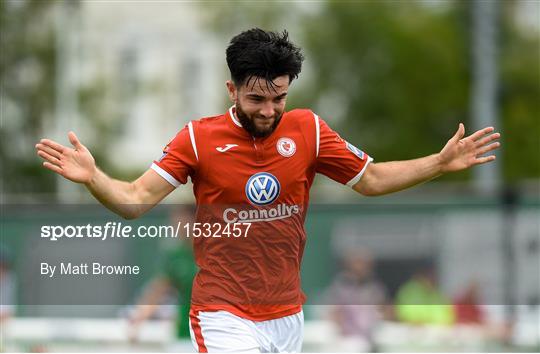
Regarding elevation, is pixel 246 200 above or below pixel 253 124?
below

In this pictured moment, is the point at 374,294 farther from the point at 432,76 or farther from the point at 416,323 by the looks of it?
the point at 432,76

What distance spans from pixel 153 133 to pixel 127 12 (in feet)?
14.0

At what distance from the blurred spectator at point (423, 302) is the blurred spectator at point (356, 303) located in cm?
34

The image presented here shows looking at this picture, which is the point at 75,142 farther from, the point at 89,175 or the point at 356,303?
the point at 356,303

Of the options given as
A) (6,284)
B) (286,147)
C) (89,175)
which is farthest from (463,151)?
(6,284)

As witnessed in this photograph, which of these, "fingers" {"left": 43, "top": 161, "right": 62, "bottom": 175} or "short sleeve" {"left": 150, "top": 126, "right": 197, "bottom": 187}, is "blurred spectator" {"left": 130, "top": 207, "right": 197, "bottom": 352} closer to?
"short sleeve" {"left": 150, "top": 126, "right": 197, "bottom": 187}

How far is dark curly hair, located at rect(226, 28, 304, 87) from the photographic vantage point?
6480mm

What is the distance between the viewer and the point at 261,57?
21.3 ft

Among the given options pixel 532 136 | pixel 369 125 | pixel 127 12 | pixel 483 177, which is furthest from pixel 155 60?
pixel 483 177

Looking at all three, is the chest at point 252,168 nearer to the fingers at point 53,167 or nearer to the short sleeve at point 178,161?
the short sleeve at point 178,161

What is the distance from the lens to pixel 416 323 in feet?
46.8

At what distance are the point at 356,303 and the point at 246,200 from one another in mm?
7046

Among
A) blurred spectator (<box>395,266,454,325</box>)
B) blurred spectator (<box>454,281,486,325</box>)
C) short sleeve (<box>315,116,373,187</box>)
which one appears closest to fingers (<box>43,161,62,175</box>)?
short sleeve (<box>315,116,373,187</box>)

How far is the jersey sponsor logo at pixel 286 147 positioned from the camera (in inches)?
261
